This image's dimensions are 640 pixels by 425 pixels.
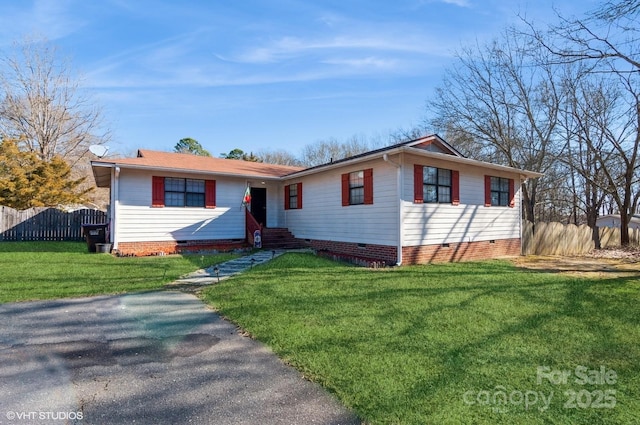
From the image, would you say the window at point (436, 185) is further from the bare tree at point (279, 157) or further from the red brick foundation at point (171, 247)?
the bare tree at point (279, 157)

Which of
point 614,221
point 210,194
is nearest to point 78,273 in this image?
point 210,194

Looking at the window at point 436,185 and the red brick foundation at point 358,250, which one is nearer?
the red brick foundation at point 358,250

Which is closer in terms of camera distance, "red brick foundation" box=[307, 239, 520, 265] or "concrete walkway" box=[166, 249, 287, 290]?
"concrete walkway" box=[166, 249, 287, 290]

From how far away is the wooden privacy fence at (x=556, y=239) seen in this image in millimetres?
13977

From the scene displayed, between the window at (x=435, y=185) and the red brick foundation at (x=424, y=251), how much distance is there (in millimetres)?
1413

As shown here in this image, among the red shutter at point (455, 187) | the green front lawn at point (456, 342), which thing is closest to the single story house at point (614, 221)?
the red shutter at point (455, 187)

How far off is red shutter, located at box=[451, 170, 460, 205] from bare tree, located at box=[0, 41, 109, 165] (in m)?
24.8

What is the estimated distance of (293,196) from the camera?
1421 centimetres

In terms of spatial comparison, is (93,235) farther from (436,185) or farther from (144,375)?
(436,185)

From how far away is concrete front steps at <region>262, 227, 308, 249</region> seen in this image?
13.4 metres

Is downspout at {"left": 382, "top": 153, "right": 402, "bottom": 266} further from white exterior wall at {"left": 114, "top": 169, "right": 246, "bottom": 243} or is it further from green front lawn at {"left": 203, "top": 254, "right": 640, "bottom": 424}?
white exterior wall at {"left": 114, "top": 169, "right": 246, "bottom": 243}

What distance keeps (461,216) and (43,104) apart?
87.2 ft

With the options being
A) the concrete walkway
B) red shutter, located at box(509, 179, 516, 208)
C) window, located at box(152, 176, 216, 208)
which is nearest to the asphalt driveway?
the concrete walkway

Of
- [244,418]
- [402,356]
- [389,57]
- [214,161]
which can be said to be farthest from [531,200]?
[244,418]
